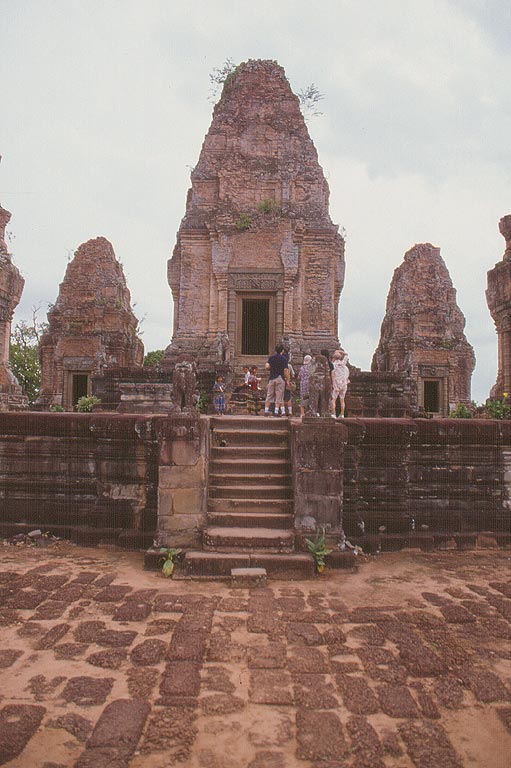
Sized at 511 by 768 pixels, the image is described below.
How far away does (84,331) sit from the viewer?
925 inches

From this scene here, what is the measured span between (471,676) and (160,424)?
385 centimetres

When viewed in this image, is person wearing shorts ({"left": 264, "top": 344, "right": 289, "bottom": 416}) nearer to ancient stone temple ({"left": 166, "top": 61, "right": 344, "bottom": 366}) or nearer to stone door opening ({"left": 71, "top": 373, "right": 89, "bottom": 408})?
ancient stone temple ({"left": 166, "top": 61, "right": 344, "bottom": 366})

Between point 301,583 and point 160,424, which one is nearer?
point 301,583

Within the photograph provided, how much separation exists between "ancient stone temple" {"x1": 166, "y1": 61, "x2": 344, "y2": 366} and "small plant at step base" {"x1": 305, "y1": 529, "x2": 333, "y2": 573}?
969 centimetres

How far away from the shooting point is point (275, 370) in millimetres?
9867

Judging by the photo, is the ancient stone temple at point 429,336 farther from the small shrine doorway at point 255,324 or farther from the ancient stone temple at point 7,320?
the ancient stone temple at point 7,320

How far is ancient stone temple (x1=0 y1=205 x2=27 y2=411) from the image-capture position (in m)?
13.1

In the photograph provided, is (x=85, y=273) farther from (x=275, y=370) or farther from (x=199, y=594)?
(x=199, y=594)

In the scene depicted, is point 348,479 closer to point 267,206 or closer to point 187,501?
point 187,501

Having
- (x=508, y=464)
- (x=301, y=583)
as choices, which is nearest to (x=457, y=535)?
(x=508, y=464)

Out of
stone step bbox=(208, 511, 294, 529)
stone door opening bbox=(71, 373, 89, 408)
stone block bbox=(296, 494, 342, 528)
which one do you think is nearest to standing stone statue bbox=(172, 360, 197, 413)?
stone step bbox=(208, 511, 294, 529)

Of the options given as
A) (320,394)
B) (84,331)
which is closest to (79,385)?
(84,331)

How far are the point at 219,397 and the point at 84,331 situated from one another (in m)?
14.4

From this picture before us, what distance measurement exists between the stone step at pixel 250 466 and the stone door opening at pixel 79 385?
18570 millimetres
